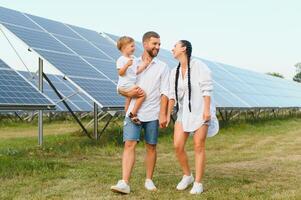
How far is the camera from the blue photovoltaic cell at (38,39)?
1111 centimetres

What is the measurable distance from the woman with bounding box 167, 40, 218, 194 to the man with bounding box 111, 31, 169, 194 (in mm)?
108

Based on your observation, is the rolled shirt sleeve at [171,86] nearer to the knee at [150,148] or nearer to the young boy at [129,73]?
the young boy at [129,73]

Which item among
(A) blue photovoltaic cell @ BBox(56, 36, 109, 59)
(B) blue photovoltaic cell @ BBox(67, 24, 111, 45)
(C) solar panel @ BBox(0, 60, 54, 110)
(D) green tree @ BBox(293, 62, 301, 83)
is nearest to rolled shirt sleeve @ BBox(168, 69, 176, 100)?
(C) solar panel @ BBox(0, 60, 54, 110)

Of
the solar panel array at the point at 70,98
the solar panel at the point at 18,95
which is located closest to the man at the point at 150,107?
the solar panel at the point at 18,95

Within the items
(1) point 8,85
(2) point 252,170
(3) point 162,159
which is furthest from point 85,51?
(2) point 252,170

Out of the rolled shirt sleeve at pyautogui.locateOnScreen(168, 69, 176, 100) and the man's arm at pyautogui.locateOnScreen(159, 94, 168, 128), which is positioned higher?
the rolled shirt sleeve at pyautogui.locateOnScreen(168, 69, 176, 100)

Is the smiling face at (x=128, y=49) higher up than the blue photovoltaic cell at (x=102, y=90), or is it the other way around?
the smiling face at (x=128, y=49)

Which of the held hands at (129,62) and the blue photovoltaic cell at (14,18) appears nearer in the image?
the held hands at (129,62)

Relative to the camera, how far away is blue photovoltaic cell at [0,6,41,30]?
11.8 m

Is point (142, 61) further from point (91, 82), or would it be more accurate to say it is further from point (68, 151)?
point (91, 82)

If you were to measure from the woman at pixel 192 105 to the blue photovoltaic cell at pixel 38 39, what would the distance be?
5868mm

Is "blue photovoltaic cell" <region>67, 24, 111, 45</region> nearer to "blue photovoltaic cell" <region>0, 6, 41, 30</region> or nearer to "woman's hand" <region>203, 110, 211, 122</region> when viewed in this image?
"blue photovoltaic cell" <region>0, 6, 41, 30</region>

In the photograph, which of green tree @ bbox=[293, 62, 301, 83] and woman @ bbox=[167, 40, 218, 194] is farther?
green tree @ bbox=[293, 62, 301, 83]

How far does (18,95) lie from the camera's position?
948 centimetres
